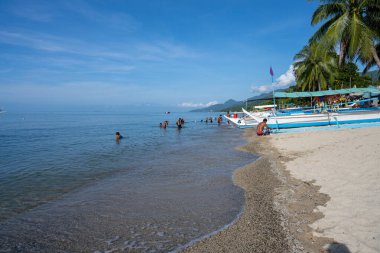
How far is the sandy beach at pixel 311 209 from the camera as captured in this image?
4948 mm

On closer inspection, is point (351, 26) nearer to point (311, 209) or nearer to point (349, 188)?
point (349, 188)

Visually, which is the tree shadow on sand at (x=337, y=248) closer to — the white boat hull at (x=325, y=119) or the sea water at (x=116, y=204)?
the sea water at (x=116, y=204)

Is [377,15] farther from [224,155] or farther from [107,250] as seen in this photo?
[107,250]

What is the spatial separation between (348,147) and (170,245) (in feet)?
34.4

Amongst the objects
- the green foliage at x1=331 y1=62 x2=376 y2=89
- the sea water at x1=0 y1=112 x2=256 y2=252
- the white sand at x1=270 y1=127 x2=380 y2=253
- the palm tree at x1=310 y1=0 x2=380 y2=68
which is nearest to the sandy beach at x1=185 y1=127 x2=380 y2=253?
the white sand at x1=270 y1=127 x2=380 y2=253

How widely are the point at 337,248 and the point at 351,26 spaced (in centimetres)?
2058

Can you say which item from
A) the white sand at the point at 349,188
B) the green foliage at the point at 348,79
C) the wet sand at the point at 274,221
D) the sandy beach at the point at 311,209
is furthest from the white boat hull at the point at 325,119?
the green foliage at the point at 348,79

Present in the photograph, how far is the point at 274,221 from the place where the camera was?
6.15 metres

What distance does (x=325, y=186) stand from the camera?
783 centimetres

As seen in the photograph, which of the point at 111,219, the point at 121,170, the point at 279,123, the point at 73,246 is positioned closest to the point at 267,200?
the point at 111,219

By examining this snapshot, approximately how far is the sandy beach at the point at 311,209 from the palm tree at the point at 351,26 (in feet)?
40.1

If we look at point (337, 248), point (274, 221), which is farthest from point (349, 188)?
point (337, 248)

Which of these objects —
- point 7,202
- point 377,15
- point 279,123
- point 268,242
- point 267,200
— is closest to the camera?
point 268,242

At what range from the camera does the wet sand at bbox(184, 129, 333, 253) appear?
16.8 feet
